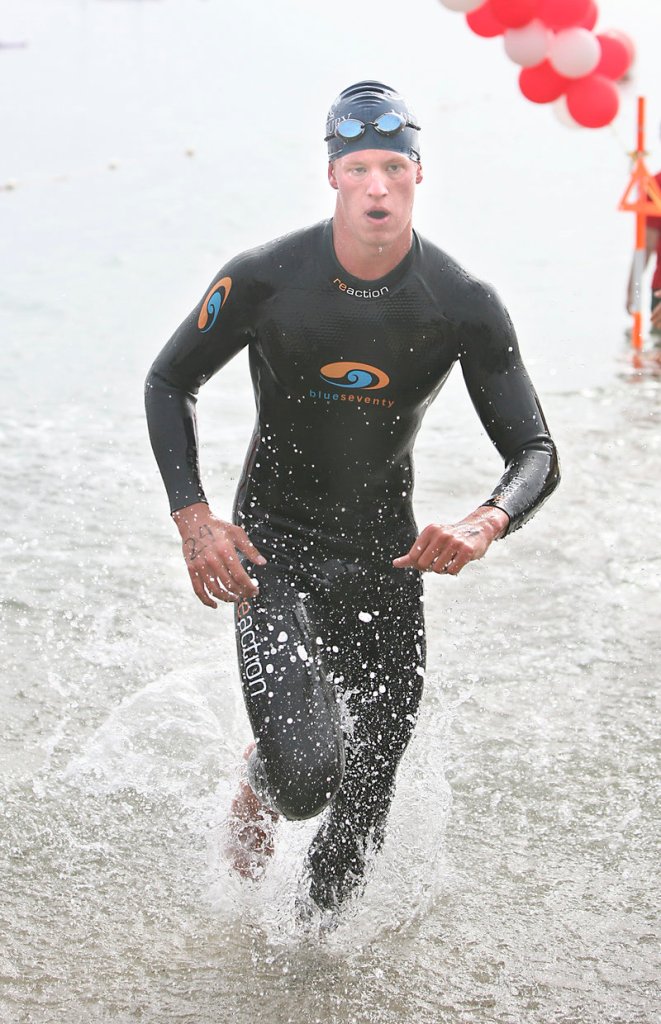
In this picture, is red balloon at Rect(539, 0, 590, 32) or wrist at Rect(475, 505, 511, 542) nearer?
wrist at Rect(475, 505, 511, 542)

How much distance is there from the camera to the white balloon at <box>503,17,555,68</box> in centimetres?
966

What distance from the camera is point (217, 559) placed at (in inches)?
134

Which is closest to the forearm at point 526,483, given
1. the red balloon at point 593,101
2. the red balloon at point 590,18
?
the red balloon at point 590,18

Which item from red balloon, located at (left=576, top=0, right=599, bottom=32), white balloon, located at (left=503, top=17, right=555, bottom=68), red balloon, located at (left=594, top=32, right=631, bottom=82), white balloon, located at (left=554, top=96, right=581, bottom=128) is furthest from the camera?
white balloon, located at (left=554, top=96, right=581, bottom=128)

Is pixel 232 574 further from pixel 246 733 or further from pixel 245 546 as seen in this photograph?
pixel 246 733

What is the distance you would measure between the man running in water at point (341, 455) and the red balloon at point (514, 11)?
613 centimetres

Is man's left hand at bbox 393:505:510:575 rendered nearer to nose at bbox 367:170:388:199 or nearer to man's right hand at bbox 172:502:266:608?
man's right hand at bbox 172:502:266:608

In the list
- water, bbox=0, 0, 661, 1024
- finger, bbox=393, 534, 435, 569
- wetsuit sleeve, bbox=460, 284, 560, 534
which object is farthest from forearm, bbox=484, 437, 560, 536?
water, bbox=0, 0, 661, 1024

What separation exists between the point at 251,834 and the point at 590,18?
7.59 meters

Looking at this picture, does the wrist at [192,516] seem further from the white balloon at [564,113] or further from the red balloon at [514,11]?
the white balloon at [564,113]

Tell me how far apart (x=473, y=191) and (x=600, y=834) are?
18418 millimetres

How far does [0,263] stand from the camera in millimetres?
14508

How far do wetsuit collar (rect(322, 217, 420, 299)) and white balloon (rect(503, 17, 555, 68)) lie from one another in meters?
6.66

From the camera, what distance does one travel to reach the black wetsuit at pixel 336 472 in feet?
11.7
